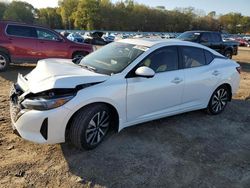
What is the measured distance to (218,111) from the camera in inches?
251

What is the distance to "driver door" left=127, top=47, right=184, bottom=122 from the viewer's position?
4559 mm

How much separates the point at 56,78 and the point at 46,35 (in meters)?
7.31

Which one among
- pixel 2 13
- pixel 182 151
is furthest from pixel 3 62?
pixel 2 13

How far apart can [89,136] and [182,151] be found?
145 cm

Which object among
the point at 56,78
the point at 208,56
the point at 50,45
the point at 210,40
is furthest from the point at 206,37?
the point at 56,78

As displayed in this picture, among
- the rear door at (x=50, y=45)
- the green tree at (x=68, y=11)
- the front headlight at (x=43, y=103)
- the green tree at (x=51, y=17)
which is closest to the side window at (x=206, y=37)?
the rear door at (x=50, y=45)

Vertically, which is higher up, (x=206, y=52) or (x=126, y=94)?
(x=206, y=52)

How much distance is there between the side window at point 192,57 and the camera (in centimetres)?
545

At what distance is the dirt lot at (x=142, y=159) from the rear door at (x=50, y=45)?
5.41 m

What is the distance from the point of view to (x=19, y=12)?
282 ft

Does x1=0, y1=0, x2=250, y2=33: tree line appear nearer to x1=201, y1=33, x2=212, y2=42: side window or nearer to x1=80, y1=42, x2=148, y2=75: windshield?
x1=201, y1=33, x2=212, y2=42: side window

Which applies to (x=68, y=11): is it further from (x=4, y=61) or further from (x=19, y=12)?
(x=4, y=61)

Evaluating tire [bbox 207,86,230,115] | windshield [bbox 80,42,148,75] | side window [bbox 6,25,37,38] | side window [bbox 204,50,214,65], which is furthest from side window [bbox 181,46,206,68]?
side window [bbox 6,25,37,38]

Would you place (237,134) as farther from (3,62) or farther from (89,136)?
(3,62)
